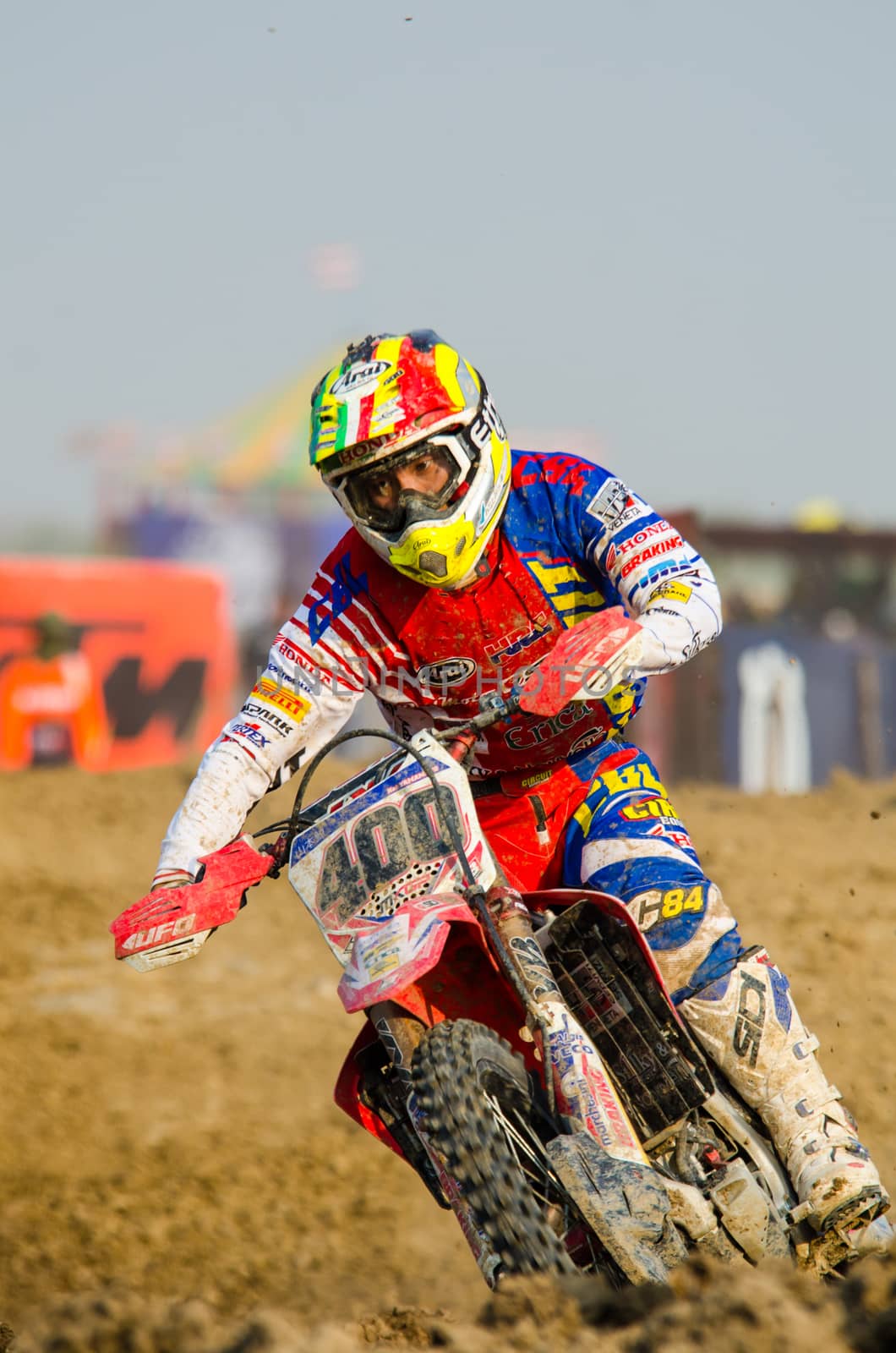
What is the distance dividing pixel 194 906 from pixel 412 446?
131 centimetres

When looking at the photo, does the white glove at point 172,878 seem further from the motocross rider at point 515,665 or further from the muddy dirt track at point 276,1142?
the muddy dirt track at point 276,1142

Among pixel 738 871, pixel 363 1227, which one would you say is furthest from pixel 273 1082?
pixel 738 871

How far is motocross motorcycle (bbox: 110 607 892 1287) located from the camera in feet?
10.0

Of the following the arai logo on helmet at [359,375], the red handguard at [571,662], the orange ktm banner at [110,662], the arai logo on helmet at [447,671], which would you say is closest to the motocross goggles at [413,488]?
the arai logo on helmet at [359,375]

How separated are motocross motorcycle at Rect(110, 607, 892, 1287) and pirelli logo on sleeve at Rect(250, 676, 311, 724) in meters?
0.46

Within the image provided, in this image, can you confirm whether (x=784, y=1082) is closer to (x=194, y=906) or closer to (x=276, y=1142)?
(x=194, y=906)

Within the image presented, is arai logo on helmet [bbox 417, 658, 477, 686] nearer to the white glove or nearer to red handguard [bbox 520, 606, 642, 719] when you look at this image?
red handguard [bbox 520, 606, 642, 719]

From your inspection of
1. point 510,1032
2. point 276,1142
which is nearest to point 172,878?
point 510,1032

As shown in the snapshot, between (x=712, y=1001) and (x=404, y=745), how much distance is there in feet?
3.38

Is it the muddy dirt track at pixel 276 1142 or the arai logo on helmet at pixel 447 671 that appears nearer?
the muddy dirt track at pixel 276 1142

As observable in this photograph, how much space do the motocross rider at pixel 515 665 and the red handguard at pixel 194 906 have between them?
0.25 m

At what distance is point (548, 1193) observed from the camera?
A: 3.15 m

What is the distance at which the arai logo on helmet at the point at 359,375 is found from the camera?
384 centimetres

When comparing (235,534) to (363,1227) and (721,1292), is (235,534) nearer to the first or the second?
(363,1227)
